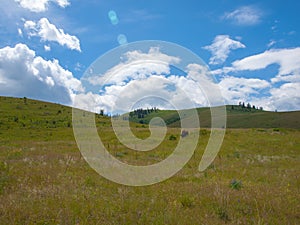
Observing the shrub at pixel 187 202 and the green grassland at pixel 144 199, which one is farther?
the shrub at pixel 187 202

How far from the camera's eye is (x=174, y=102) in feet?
32.0

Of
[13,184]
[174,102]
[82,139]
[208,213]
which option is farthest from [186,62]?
[82,139]

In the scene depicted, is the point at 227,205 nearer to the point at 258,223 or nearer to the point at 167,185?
the point at 258,223

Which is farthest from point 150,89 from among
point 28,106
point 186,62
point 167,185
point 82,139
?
point 28,106

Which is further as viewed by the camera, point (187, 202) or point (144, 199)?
point (144, 199)

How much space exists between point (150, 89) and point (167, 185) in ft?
12.1

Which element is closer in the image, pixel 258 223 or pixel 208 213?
pixel 258 223

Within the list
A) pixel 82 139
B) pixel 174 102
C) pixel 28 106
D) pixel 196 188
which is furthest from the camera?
pixel 28 106

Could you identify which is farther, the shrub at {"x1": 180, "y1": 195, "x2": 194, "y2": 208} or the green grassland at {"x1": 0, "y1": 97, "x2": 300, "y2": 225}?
the shrub at {"x1": 180, "y1": 195, "x2": 194, "y2": 208}

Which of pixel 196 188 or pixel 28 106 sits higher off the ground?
pixel 28 106

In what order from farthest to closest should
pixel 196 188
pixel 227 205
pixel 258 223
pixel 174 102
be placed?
pixel 174 102 → pixel 196 188 → pixel 227 205 → pixel 258 223

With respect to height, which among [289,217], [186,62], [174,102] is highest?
[186,62]

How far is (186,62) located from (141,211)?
5.20 meters

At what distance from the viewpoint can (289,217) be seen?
21.4ft
